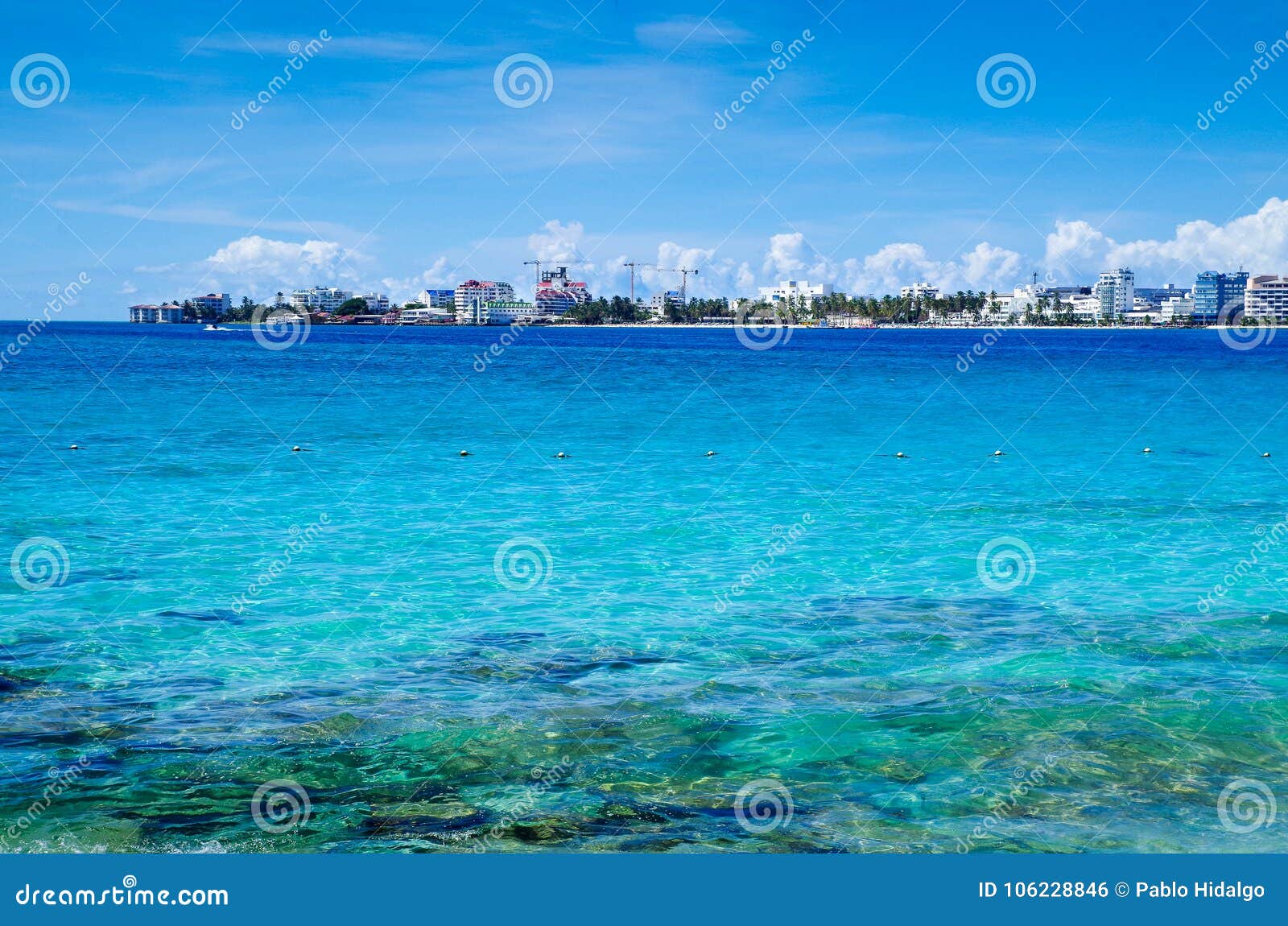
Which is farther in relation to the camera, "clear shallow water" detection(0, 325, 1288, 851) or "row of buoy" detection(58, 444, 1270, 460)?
"row of buoy" detection(58, 444, 1270, 460)

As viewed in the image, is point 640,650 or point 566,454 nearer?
point 640,650

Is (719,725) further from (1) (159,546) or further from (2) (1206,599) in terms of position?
(1) (159,546)

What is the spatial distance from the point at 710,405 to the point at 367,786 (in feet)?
146

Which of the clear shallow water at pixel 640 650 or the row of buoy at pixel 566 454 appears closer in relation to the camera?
the clear shallow water at pixel 640 650

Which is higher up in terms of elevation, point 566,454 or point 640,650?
point 566,454

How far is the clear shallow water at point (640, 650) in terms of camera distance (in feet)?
28.5

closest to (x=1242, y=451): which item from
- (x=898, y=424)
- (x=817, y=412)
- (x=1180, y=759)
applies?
(x=898, y=424)

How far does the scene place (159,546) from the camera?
18797 mm

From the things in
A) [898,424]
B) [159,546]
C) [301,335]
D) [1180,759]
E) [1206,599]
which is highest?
[301,335]

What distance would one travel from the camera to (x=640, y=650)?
12961mm

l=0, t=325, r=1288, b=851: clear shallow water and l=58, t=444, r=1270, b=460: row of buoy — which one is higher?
l=58, t=444, r=1270, b=460: row of buoy

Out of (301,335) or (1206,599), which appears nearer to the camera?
(1206,599)

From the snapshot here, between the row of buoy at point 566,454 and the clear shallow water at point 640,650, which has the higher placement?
the row of buoy at point 566,454

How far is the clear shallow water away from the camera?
870 centimetres
